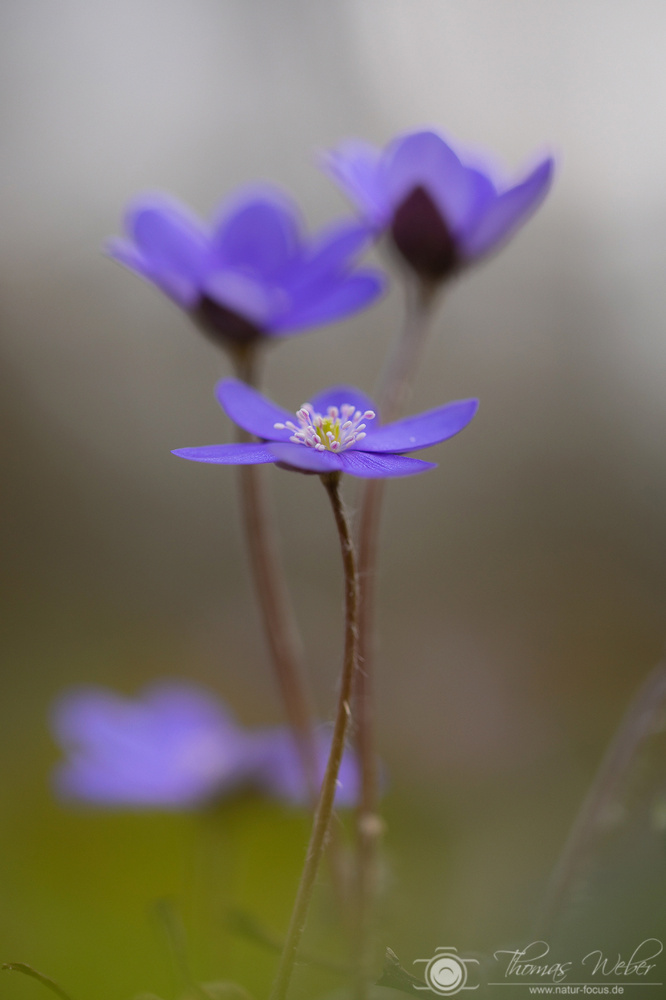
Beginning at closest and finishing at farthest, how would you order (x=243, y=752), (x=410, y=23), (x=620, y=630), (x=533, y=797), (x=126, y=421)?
1. (x=243, y=752)
2. (x=533, y=797)
3. (x=620, y=630)
4. (x=410, y=23)
5. (x=126, y=421)

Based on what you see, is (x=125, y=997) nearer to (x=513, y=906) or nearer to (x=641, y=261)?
(x=513, y=906)

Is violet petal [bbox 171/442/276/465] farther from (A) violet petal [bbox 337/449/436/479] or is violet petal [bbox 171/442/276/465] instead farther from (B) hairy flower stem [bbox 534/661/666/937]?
(B) hairy flower stem [bbox 534/661/666/937]

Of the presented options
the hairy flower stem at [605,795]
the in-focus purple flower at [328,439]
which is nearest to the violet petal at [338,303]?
the in-focus purple flower at [328,439]

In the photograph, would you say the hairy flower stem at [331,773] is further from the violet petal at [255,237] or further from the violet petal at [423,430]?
the violet petal at [255,237]

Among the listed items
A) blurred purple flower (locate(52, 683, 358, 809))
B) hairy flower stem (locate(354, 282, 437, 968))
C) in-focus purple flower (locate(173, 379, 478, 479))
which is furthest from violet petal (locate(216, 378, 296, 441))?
blurred purple flower (locate(52, 683, 358, 809))

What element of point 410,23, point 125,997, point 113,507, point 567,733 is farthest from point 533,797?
point 410,23
